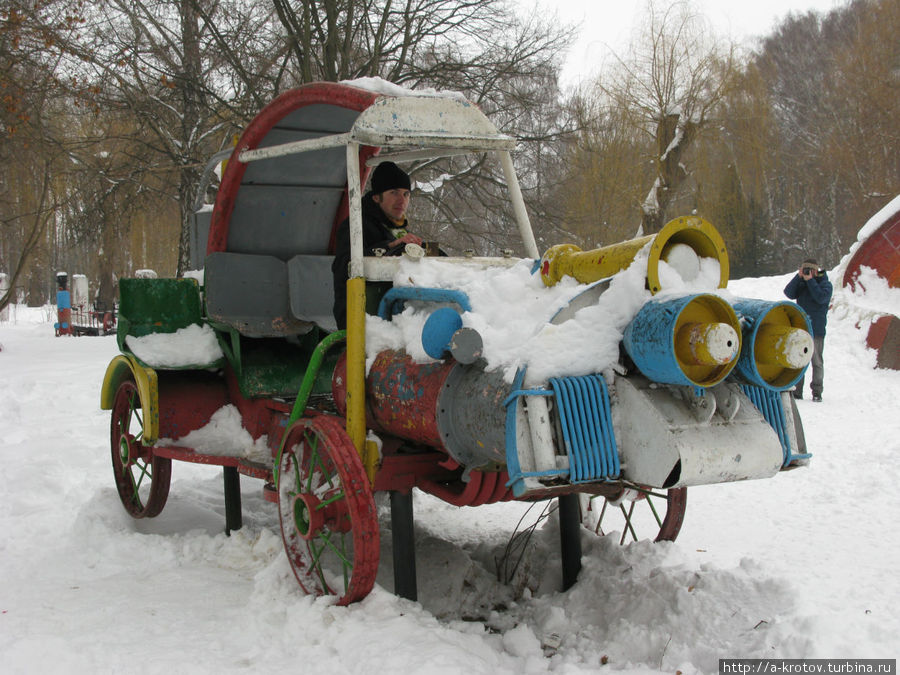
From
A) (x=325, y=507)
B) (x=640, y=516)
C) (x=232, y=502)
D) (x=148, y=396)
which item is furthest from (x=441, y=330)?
(x=640, y=516)

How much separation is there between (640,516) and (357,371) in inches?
99.2

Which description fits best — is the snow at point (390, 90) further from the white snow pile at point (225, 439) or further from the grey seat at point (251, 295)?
the white snow pile at point (225, 439)

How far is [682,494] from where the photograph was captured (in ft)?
12.5

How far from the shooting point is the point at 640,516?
4820 millimetres

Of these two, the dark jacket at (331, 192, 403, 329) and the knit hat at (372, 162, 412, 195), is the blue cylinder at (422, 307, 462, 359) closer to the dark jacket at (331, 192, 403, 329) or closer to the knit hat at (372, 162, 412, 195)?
the dark jacket at (331, 192, 403, 329)

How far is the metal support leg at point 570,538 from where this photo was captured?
3639mm

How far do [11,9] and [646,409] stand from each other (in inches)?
430

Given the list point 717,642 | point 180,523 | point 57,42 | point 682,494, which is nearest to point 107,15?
point 57,42

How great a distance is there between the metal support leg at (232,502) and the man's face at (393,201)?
1.72 m

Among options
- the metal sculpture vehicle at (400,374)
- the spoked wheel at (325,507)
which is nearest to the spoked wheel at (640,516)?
the metal sculpture vehicle at (400,374)

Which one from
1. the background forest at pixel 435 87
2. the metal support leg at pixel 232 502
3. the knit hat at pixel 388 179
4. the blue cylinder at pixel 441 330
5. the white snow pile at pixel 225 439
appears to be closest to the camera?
the blue cylinder at pixel 441 330

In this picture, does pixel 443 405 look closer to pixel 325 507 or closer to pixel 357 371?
pixel 357 371

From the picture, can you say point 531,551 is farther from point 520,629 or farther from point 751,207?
point 751,207

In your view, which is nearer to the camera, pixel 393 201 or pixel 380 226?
pixel 380 226
